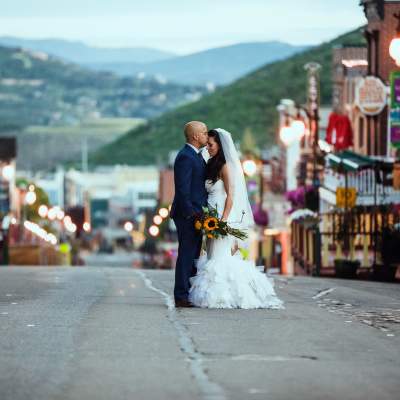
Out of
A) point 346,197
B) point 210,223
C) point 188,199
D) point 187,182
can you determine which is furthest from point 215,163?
point 346,197

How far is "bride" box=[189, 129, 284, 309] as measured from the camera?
1833cm

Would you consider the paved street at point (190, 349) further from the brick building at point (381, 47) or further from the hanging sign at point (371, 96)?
the brick building at point (381, 47)

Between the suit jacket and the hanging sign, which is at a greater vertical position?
the hanging sign

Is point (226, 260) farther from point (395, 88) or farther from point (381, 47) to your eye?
point (381, 47)

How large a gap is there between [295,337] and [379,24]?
4027cm

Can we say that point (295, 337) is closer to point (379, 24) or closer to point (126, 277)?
point (126, 277)

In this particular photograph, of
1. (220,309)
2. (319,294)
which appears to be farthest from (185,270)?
(319,294)

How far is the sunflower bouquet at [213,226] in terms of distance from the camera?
18141 millimetres

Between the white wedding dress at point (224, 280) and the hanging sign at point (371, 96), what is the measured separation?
106ft

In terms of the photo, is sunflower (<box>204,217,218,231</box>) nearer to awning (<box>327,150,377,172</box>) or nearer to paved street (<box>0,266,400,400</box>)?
paved street (<box>0,266,400,400</box>)

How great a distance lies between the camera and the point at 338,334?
15.3 meters

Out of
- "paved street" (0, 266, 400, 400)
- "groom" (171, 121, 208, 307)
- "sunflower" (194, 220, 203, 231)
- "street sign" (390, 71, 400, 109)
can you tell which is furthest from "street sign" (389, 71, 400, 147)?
"sunflower" (194, 220, 203, 231)

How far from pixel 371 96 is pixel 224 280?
33440mm

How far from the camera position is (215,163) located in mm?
18531
